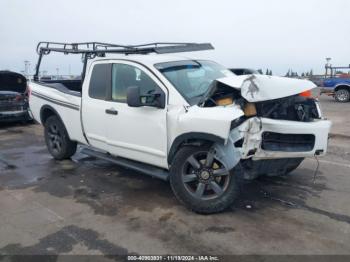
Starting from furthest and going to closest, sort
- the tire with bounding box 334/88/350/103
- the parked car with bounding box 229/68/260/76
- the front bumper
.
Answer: the tire with bounding box 334/88/350/103 → the parked car with bounding box 229/68/260/76 → the front bumper

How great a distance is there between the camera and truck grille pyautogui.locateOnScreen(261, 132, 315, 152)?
13.7ft

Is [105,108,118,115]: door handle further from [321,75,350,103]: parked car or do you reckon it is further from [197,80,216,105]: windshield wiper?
[321,75,350,103]: parked car

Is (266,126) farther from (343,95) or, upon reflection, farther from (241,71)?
(343,95)

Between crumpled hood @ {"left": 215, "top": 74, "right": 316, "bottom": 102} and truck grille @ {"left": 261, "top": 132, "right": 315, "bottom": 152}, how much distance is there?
16.7 inches

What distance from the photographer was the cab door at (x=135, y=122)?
187 inches

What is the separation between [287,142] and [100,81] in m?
2.89

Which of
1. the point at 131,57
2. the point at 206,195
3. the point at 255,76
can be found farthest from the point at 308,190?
the point at 131,57

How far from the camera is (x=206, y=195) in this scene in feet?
14.6

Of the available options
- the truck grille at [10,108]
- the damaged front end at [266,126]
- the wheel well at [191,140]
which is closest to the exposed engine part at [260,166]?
the damaged front end at [266,126]

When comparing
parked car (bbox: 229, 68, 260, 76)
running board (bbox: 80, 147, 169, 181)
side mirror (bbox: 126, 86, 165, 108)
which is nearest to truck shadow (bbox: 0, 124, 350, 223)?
running board (bbox: 80, 147, 169, 181)

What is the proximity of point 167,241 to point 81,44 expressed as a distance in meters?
4.15

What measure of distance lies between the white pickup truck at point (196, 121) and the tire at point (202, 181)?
0.01 meters

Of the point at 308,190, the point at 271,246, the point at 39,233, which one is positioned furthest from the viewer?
the point at 308,190

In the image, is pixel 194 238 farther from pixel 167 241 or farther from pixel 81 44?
pixel 81 44
